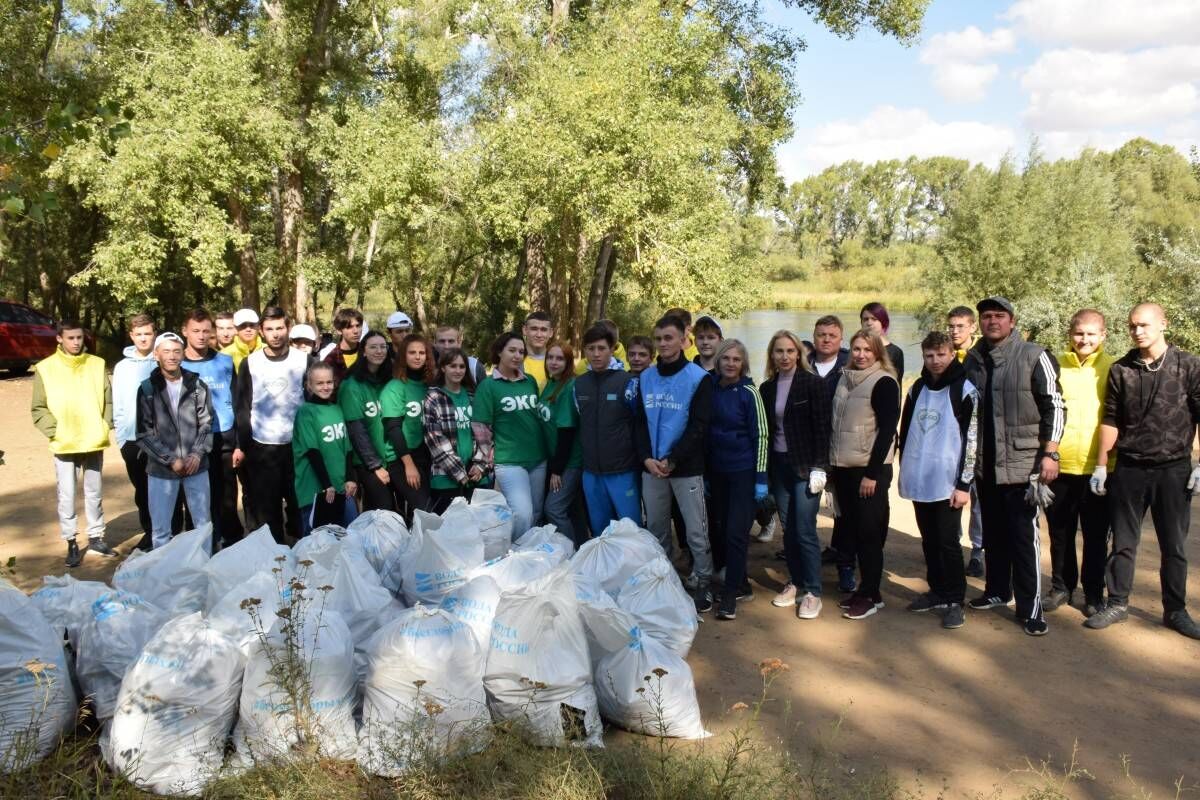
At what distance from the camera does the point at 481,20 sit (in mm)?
16812

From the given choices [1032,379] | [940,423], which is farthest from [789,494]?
[1032,379]

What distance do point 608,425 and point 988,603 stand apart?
2442 millimetres

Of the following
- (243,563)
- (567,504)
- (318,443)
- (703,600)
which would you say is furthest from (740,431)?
(243,563)

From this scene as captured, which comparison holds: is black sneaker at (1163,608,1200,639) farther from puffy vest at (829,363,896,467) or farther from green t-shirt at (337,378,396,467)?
green t-shirt at (337,378,396,467)

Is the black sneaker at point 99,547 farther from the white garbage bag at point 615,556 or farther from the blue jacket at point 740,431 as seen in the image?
the blue jacket at point 740,431

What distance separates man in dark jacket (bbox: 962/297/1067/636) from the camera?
468 cm

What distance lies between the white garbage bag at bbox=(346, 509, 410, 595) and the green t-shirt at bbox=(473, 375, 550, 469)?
2.81 feet

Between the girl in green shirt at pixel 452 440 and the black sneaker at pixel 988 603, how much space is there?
9.79 feet

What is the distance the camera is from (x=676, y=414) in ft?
16.0

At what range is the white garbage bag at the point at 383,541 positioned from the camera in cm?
432

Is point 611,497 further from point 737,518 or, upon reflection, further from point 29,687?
point 29,687

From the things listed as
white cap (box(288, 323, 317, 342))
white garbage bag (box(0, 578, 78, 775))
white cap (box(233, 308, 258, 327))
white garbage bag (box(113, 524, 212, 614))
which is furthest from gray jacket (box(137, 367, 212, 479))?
white garbage bag (box(0, 578, 78, 775))

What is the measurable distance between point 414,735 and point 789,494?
273 centimetres

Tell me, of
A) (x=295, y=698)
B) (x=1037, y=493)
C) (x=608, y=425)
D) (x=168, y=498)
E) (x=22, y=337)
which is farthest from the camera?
(x=22, y=337)
